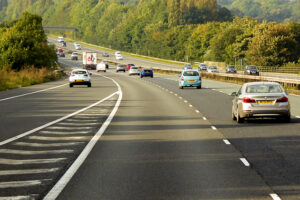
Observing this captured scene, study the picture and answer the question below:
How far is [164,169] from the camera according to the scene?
421 inches

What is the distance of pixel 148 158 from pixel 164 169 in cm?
140

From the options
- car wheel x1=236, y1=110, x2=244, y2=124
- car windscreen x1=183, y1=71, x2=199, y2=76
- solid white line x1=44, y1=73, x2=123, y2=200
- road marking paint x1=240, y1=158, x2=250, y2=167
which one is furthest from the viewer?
car windscreen x1=183, y1=71, x2=199, y2=76

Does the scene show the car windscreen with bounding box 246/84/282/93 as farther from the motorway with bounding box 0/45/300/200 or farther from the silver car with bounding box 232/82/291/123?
the motorway with bounding box 0/45/300/200

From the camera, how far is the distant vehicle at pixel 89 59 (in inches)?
4198

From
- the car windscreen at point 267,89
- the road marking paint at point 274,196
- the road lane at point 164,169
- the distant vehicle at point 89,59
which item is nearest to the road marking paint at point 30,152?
the road lane at point 164,169

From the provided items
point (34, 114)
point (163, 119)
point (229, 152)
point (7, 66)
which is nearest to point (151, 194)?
point (229, 152)

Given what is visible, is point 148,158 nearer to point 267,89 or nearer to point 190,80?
point 267,89

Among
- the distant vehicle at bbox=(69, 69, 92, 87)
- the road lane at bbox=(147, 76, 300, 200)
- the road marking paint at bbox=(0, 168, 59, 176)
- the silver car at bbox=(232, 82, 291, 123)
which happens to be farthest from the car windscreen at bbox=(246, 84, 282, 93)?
the distant vehicle at bbox=(69, 69, 92, 87)

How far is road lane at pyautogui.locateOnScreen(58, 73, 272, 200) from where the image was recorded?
858 cm

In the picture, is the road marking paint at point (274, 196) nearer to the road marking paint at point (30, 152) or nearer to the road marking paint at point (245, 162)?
the road marking paint at point (245, 162)

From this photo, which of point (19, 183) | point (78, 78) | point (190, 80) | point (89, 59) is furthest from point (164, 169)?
point (89, 59)

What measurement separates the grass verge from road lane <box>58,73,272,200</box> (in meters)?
32.7

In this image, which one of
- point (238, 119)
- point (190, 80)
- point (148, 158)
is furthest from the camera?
point (190, 80)

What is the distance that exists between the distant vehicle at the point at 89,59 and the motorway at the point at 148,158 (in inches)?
3357
